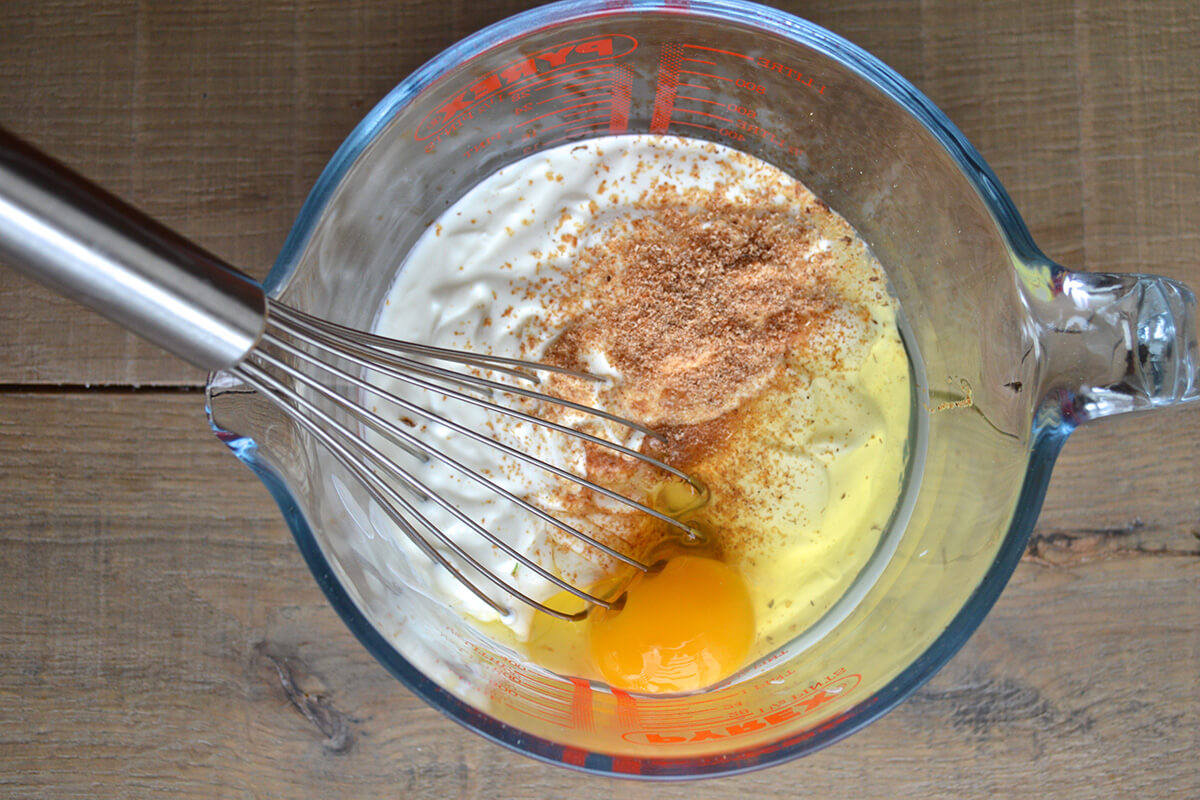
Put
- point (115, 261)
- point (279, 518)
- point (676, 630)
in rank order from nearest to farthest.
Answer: point (115, 261) → point (676, 630) → point (279, 518)

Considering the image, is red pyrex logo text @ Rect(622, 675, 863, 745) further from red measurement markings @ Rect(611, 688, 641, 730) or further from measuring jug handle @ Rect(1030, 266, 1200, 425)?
measuring jug handle @ Rect(1030, 266, 1200, 425)

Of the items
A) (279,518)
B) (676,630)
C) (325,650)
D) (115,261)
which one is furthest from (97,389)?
(676,630)

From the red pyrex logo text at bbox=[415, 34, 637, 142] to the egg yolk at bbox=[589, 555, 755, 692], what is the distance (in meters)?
0.45

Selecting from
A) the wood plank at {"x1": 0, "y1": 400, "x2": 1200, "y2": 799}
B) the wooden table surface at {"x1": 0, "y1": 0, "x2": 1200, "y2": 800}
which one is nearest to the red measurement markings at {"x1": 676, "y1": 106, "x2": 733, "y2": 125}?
the wooden table surface at {"x1": 0, "y1": 0, "x2": 1200, "y2": 800}

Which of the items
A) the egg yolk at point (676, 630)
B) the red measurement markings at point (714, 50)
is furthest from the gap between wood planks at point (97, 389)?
the red measurement markings at point (714, 50)

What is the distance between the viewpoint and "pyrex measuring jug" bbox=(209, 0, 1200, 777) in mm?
617

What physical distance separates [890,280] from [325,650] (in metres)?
0.69

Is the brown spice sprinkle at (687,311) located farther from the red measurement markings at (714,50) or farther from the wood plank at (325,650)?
the wood plank at (325,650)

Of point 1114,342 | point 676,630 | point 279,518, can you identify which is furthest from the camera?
point 279,518

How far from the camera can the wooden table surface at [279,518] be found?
83 centimetres

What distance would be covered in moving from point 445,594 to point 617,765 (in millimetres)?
215

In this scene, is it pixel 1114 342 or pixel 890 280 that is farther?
pixel 890 280

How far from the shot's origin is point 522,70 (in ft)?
2.39

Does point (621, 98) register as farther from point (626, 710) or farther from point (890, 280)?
point (626, 710)
